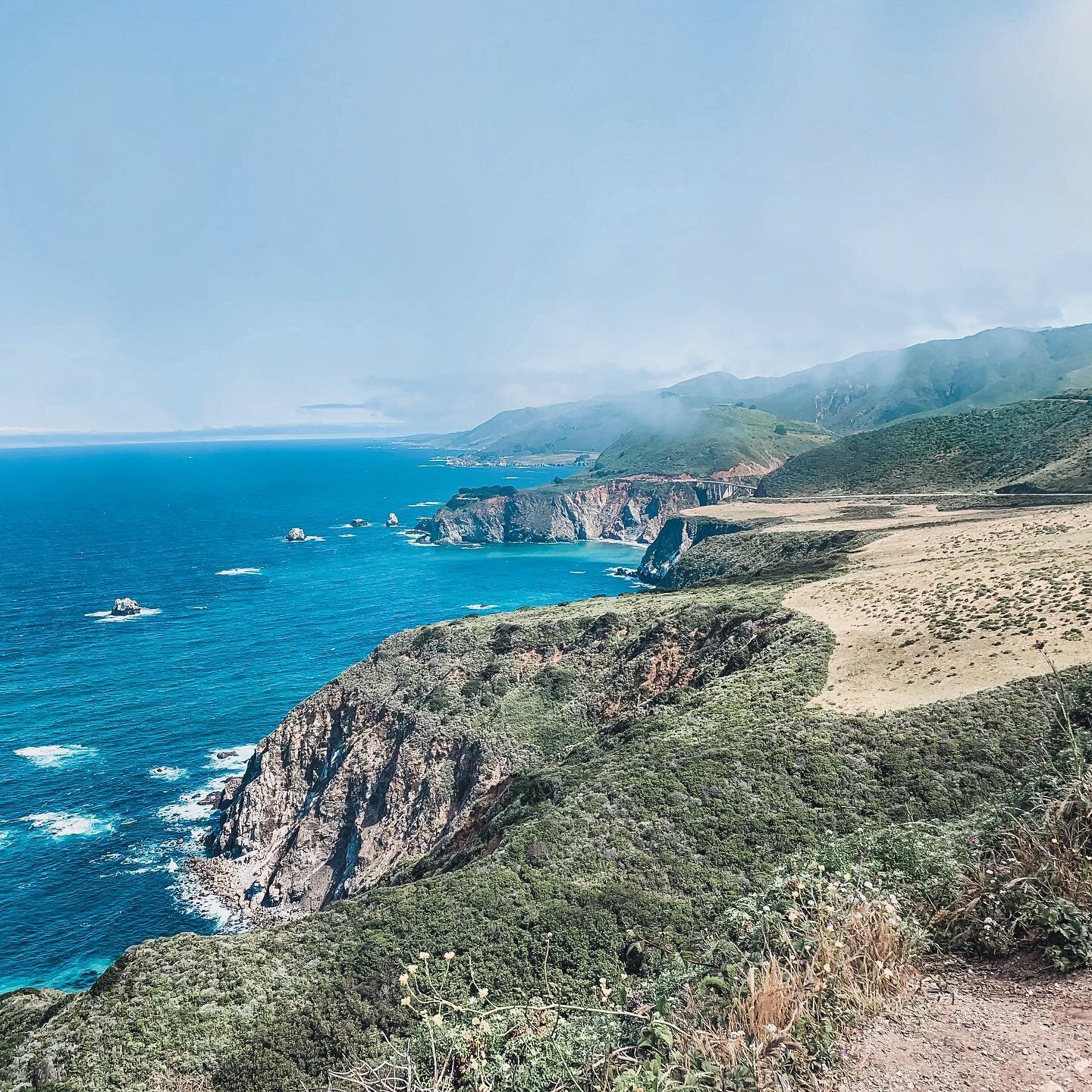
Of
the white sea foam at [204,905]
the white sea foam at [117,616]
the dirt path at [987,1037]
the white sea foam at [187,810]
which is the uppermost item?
the dirt path at [987,1037]

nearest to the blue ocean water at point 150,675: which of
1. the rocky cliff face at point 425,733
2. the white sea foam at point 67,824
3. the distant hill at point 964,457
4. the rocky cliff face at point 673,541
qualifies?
the white sea foam at point 67,824

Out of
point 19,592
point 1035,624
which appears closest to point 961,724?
point 1035,624

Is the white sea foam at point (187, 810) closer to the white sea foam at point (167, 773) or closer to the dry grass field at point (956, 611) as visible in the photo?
the white sea foam at point (167, 773)

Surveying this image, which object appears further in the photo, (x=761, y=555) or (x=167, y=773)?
(x=761, y=555)

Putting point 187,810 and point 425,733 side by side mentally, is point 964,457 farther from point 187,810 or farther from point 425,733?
point 187,810

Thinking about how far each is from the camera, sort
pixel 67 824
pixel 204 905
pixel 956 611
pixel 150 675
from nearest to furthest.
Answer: pixel 956 611 → pixel 204 905 → pixel 67 824 → pixel 150 675

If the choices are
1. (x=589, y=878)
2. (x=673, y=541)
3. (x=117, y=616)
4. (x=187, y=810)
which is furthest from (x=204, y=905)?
(x=673, y=541)

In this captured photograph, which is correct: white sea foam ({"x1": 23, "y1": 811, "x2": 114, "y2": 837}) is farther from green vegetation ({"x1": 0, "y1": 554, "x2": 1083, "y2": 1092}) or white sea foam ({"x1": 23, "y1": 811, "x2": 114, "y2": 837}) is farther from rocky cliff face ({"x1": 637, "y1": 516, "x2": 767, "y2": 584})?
rocky cliff face ({"x1": 637, "y1": 516, "x2": 767, "y2": 584})
